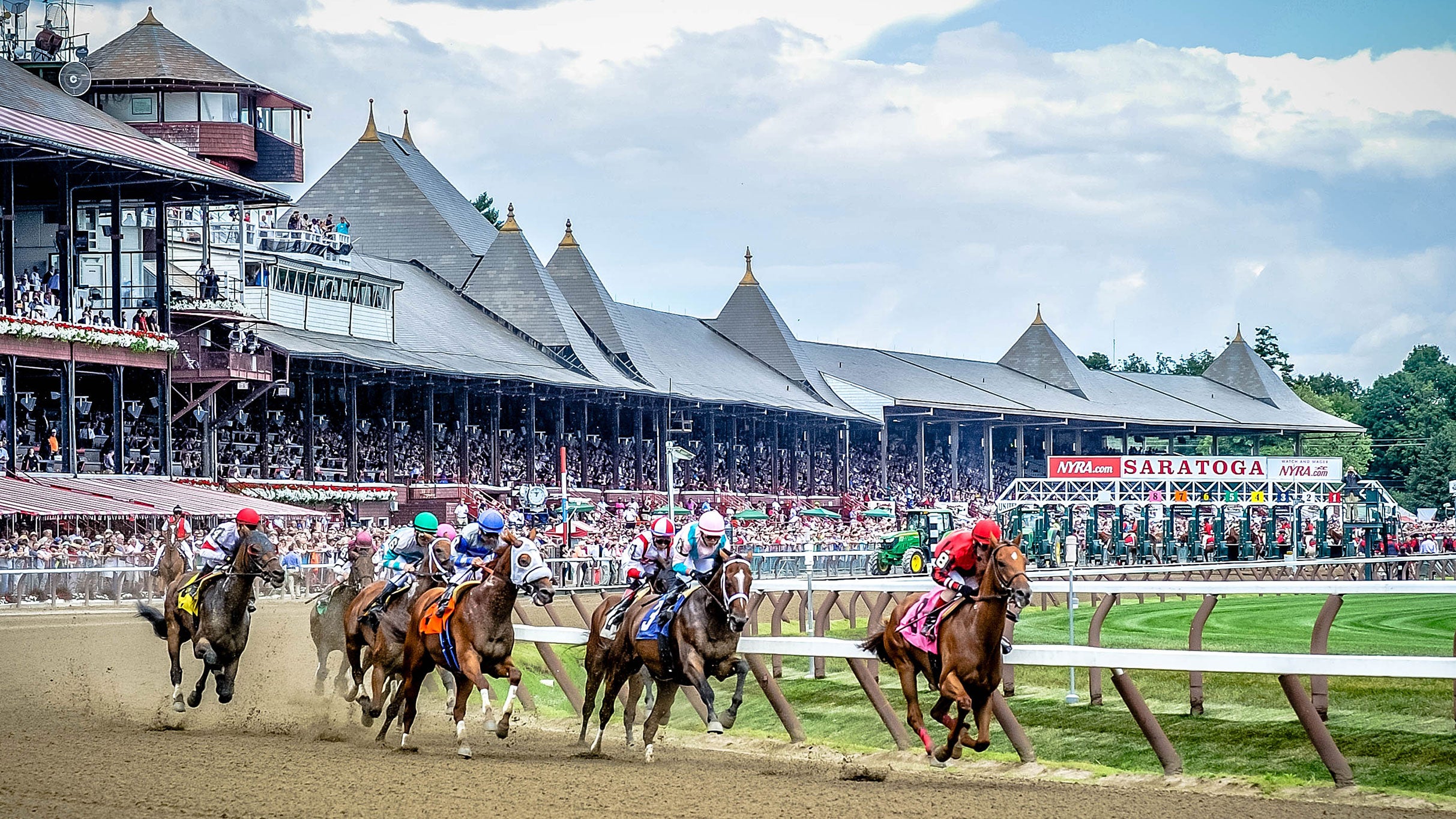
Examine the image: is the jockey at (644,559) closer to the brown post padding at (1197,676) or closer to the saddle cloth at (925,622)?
the saddle cloth at (925,622)

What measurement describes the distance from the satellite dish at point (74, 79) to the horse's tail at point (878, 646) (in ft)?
122

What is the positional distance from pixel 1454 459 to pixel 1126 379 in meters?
15.8

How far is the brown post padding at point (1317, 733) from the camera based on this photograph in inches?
366

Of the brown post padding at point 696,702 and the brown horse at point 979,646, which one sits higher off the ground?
the brown horse at point 979,646

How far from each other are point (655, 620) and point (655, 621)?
13 millimetres

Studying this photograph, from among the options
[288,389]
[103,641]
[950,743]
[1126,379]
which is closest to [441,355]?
[288,389]

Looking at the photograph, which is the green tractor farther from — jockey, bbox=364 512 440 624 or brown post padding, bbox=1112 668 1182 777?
brown post padding, bbox=1112 668 1182 777

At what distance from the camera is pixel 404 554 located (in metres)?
13.8

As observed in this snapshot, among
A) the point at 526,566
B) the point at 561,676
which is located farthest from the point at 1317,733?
the point at 561,676

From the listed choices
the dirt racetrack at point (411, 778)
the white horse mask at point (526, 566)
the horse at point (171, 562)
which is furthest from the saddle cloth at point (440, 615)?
the horse at point (171, 562)

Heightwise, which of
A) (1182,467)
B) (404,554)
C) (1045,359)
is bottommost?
(404,554)

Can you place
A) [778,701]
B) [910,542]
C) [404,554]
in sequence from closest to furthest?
[778,701] < [404,554] < [910,542]

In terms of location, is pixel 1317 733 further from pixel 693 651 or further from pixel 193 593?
pixel 193 593

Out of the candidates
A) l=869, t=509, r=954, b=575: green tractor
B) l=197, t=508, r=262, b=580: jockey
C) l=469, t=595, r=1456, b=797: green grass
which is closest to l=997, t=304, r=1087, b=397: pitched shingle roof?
l=869, t=509, r=954, b=575: green tractor
